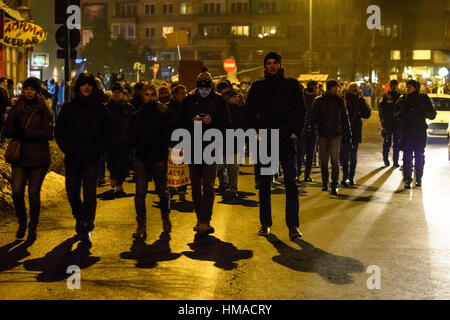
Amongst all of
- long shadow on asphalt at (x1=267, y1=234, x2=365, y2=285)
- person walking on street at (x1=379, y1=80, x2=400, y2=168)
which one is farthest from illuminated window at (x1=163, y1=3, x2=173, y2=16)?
long shadow on asphalt at (x1=267, y1=234, x2=365, y2=285)

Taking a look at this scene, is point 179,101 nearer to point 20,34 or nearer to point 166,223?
point 166,223

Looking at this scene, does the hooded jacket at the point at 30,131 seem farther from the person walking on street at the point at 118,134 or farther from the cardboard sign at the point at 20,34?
the cardboard sign at the point at 20,34

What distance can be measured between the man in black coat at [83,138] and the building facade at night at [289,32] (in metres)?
75.2

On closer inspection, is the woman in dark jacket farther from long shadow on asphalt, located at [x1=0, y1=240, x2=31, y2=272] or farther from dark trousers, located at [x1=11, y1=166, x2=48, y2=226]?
long shadow on asphalt, located at [x1=0, y1=240, x2=31, y2=272]

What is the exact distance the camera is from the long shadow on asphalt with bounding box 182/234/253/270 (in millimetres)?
7793

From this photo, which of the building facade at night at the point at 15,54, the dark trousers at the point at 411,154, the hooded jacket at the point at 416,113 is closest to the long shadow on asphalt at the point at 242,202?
the dark trousers at the point at 411,154

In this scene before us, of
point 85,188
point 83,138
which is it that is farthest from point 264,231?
point 83,138

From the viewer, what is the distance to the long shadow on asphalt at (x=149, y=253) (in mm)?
7797

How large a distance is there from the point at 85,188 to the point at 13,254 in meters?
1.17

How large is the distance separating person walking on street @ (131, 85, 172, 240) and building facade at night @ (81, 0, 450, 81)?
74583mm

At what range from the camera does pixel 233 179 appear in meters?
13.1

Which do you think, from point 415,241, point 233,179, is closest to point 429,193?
point 233,179
